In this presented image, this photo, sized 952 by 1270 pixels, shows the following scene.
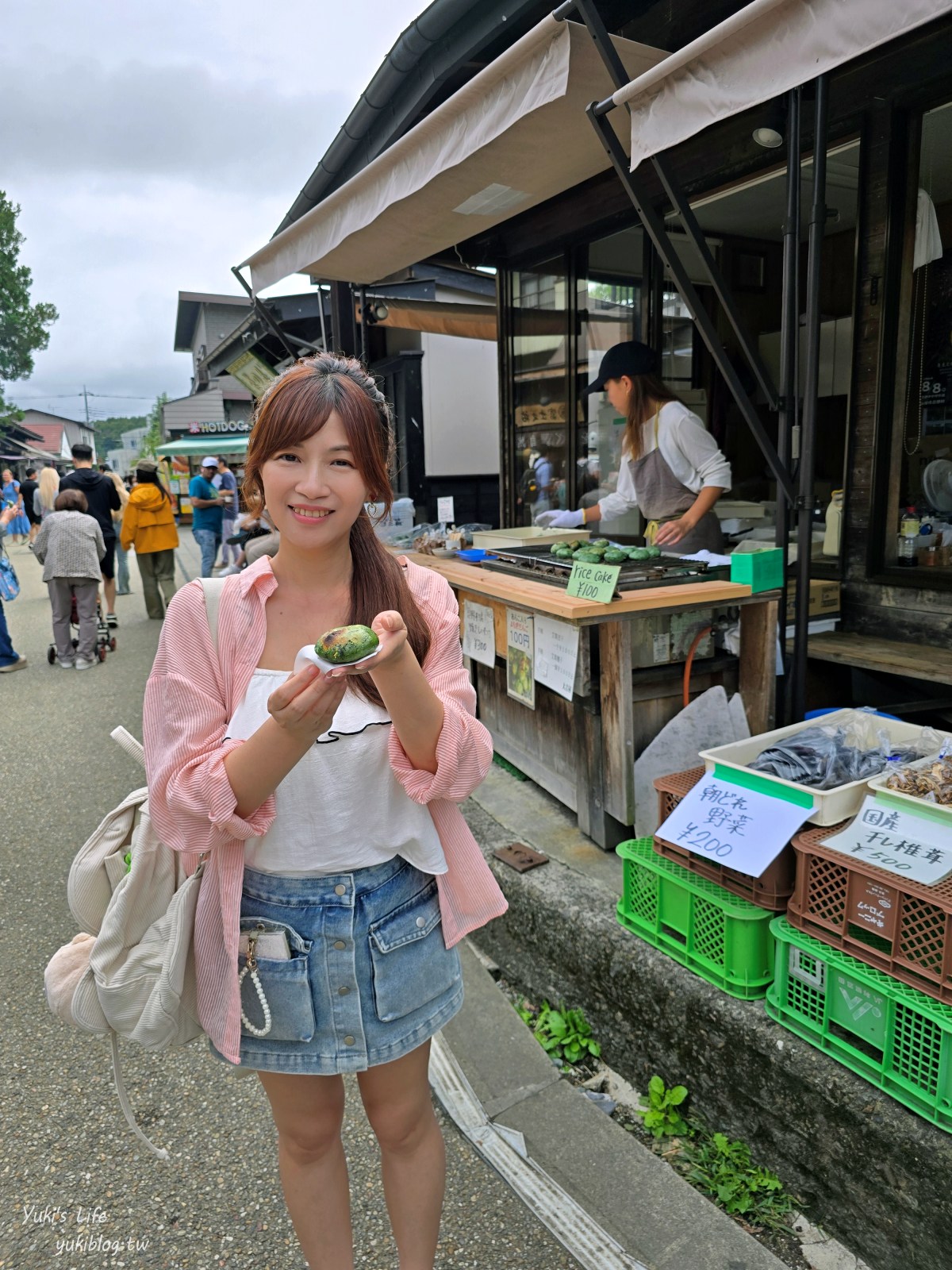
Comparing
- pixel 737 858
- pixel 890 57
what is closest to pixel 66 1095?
pixel 737 858

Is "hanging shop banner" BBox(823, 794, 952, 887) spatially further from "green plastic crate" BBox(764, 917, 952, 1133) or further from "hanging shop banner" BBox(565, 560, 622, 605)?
"hanging shop banner" BBox(565, 560, 622, 605)

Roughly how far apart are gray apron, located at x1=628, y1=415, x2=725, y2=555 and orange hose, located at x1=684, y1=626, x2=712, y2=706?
0.90 meters

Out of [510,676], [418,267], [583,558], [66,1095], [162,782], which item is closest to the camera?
[162,782]

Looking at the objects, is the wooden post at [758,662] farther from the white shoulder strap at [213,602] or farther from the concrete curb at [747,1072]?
the white shoulder strap at [213,602]

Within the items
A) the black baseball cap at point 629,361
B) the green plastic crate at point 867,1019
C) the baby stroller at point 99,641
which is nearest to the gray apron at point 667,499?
the black baseball cap at point 629,361

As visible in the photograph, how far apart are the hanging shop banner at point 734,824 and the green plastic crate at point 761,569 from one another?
1.00 m

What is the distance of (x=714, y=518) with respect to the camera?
4.36 meters

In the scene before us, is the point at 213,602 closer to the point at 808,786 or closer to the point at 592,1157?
the point at 808,786

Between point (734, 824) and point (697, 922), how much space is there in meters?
0.33

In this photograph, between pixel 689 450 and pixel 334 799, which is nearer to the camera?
pixel 334 799

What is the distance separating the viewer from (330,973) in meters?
1.48

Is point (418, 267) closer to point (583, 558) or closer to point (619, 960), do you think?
point (583, 558)

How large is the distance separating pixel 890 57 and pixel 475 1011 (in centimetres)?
440

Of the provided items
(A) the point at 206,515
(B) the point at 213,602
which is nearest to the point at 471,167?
(B) the point at 213,602
